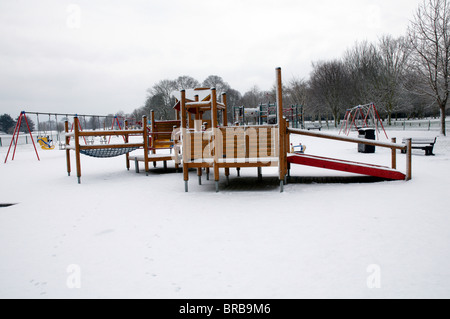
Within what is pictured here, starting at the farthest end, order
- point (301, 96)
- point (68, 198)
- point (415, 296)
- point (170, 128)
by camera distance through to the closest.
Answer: point (301, 96) → point (170, 128) → point (68, 198) → point (415, 296)

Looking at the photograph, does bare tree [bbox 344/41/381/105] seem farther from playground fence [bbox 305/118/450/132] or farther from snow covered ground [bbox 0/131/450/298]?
snow covered ground [bbox 0/131/450/298]

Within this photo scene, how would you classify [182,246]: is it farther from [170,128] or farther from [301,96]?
[301,96]

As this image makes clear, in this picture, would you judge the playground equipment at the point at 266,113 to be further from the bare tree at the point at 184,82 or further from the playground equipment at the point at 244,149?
the bare tree at the point at 184,82

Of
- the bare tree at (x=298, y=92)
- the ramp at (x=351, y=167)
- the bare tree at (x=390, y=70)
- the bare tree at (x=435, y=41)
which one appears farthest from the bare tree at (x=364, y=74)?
the ramp at (x=351, y=167)

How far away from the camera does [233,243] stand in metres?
3.67

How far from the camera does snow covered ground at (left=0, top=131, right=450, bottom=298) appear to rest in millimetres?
2680

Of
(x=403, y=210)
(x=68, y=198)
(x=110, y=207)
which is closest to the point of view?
(x=403, y=210)

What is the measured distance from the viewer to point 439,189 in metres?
5.96

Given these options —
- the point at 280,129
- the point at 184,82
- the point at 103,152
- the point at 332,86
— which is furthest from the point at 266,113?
the point at 184,82

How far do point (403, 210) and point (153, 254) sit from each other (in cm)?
360

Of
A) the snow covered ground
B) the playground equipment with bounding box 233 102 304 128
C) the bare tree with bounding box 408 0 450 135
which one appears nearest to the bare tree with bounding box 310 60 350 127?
the playground equipment with bounding box 233 102 304 128

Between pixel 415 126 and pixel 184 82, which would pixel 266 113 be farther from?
pixel 184 82

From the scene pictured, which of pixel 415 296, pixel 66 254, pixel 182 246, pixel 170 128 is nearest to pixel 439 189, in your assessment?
pixel 415 296
